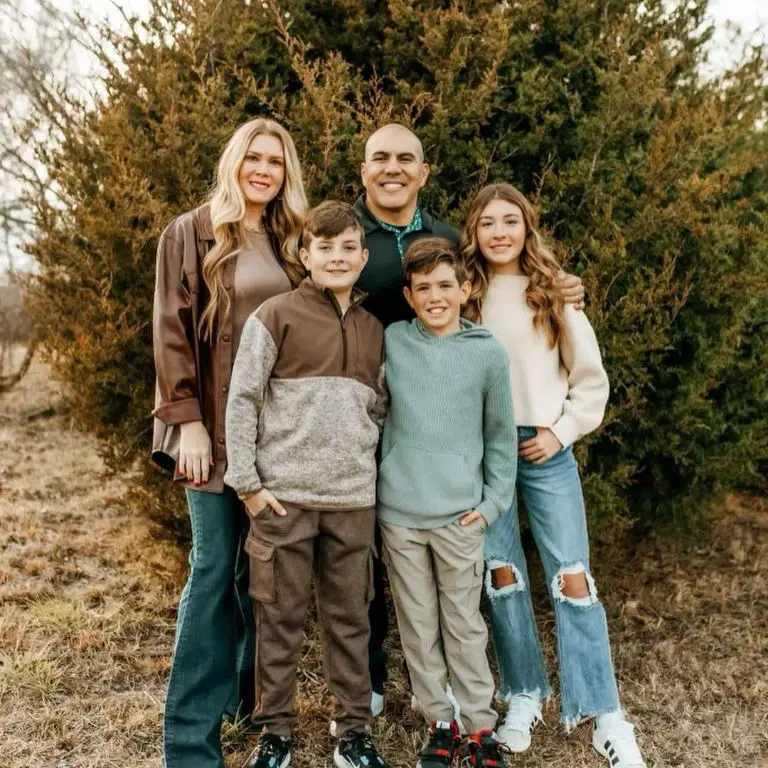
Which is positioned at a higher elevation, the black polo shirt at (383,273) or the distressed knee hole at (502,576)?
the black polo shirt at (383,273)

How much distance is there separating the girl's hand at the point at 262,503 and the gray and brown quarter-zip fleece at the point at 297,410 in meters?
0.03

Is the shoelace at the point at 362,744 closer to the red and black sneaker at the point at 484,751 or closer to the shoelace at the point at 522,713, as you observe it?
the red and black sneaker at the point at 484,751

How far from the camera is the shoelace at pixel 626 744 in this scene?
2.89 metres

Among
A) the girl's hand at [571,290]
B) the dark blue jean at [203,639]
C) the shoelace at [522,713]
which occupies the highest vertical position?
the girl's hand at [571,290]

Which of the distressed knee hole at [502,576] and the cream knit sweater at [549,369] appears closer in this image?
the cream knit sweater at [549,369]

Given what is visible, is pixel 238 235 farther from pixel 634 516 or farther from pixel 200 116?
pixel 634 516

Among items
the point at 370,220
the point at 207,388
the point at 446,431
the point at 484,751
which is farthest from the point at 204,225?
the point at 484,751

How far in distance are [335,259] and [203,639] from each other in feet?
4.71

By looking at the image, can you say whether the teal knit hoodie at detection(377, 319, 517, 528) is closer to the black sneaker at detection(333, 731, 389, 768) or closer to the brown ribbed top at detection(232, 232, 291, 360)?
the brown ribbed top at detection(232, 232, 291, 360)

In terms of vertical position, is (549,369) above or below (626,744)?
above

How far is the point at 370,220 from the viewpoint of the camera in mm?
3268

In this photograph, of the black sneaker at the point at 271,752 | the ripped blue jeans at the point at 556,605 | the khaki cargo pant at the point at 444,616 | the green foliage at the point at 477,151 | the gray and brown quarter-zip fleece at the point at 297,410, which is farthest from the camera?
the green foliage at the point at 477,151

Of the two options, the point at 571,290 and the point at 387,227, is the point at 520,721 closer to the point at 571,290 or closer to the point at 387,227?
the point at 571,290

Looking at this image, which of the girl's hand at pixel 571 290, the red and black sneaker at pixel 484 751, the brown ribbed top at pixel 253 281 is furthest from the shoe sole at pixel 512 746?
the brown ribbed top at pixel 253 281
